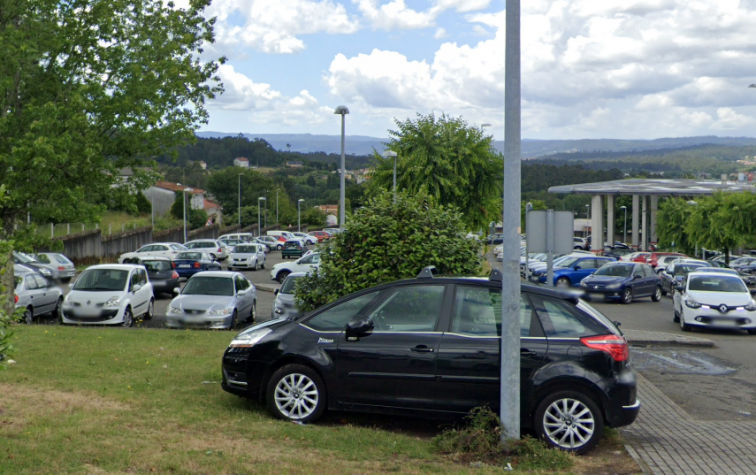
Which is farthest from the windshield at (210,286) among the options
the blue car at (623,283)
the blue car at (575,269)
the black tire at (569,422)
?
the blue car at (575,269)

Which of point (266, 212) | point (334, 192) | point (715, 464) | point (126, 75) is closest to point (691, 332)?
point (715, 464)

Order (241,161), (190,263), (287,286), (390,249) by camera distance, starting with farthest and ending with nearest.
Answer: (241,161) → (190,263) → (287,286) → (390,249)

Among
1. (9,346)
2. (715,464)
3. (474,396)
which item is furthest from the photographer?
(474,396)

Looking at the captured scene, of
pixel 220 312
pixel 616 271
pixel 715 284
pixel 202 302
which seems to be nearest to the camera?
pixel 220 312

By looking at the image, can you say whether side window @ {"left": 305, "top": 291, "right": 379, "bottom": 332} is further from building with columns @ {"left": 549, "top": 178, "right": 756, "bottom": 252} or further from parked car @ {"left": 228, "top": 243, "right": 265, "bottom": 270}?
building with columns @ {"left": 549, "top": 178, "right": 756, "bottom": 252}

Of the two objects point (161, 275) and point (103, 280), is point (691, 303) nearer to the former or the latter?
point (103, 280)

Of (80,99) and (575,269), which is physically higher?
(80,99)

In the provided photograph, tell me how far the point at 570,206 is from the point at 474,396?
5931 inches

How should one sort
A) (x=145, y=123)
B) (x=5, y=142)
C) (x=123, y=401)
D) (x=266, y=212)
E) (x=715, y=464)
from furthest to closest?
1. (x=266, y=212)
2. (x=145, y=123)
3. (x=5, y=142)
4. (x=123, y=401)
5. (x=715, y=464)

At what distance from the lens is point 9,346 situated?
5859mm

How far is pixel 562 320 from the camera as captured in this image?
769cm

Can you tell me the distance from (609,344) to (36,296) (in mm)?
15574

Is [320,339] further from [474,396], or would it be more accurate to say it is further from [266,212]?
[266,212]

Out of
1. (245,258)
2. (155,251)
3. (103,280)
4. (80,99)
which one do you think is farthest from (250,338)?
(155,251)
